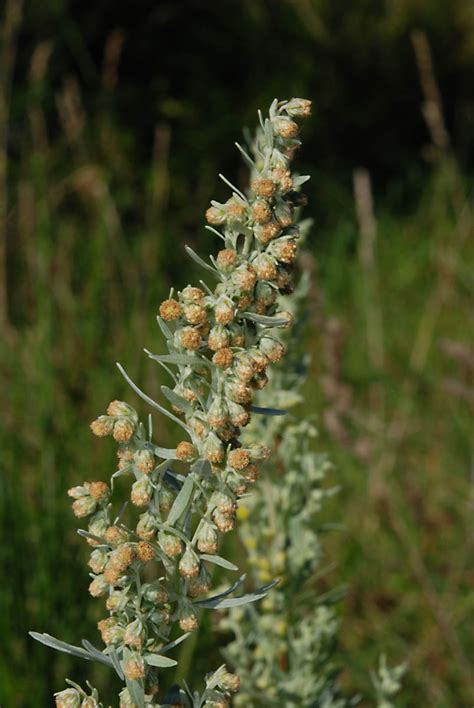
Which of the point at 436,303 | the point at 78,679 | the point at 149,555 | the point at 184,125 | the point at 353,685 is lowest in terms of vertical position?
the point at 353,685

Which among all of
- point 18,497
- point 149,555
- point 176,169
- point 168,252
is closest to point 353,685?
point 18,497

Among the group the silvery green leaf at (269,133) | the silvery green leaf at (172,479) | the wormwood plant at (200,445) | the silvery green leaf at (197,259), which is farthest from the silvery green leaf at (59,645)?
the silvery green leaf at (269,133)

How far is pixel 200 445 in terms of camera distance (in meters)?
1.02

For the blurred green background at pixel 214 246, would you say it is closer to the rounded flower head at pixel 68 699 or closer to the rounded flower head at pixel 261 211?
the rounded flower head at pixel 261 211

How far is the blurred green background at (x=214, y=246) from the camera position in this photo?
2.75m

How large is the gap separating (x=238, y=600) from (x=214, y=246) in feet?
14.6

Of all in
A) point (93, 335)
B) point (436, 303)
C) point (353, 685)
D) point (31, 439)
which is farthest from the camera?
point (436, 303)

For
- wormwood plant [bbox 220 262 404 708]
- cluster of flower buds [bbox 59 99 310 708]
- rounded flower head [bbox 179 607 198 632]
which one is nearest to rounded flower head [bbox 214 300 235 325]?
cluster of flower buds [bbox 59 99 310 708]

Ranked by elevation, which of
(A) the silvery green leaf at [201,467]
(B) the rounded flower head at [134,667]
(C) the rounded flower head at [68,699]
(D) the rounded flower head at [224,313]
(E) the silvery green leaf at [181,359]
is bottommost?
(C) the rounded flower head at [68,699]

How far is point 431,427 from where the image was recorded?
401cm

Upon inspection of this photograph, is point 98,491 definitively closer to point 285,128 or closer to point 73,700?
point 73,700

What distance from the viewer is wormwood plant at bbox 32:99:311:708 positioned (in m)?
0.98

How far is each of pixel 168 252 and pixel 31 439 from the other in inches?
93.3

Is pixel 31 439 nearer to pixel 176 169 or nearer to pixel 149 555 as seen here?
pixel 149 555
